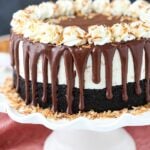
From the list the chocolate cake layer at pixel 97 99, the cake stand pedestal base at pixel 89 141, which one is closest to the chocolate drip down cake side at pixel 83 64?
the chocolate cake layer at pixel 97 99

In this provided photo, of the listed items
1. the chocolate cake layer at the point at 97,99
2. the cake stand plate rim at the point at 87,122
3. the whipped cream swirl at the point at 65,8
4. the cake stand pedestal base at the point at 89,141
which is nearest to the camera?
the cake stand plate rim at the point at 87,122

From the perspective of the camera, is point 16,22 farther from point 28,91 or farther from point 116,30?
point 116,30

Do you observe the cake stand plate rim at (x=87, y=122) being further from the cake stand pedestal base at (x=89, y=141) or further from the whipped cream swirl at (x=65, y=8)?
the whipped cream swirl at (x=65, y=8)

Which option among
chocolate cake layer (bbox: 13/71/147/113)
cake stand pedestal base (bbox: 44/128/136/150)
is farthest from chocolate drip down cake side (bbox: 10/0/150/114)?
cake stand pedestal base (bbox: 44/128/136/150)

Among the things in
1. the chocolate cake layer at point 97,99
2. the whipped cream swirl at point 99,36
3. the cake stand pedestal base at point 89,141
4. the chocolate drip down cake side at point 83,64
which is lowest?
the cake stand pedestal base at point 89,141

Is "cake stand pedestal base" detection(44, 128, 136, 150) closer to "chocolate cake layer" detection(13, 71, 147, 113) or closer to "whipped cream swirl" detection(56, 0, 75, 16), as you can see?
"chocolate cake layer" detection(13, 71, 147, 113)

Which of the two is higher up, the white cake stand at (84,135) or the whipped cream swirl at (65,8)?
the whipped cream swirl at (65,8)

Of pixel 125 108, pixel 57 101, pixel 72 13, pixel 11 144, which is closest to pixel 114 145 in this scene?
pixel 125 108

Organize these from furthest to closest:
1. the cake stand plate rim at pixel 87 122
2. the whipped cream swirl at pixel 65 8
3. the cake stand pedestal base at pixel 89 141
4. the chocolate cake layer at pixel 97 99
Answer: the whipped cream swirl at pixel 65 8 → the cake stand pedestal base at pixel 89 141 → the chocolate cake layer at pixel 97 99 → the cake stand plate rim at pixel 87 122
